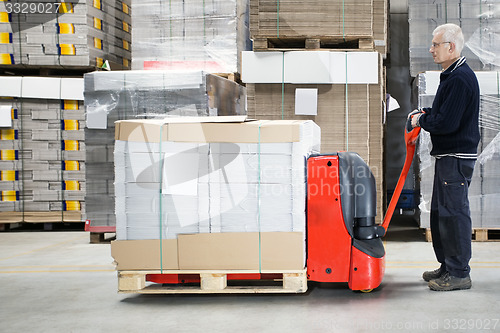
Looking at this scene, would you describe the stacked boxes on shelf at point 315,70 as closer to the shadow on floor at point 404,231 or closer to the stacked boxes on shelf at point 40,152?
the shadow on floor at point 404,231

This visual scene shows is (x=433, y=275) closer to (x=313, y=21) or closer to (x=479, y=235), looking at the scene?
(x=479, y=235)

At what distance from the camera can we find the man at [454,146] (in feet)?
12.2

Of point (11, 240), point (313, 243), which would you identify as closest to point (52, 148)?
point (11, 240)

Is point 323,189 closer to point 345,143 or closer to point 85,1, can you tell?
point 345,143

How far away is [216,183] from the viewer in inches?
142

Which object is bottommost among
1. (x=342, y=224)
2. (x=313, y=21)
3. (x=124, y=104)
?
(x=342, y=224)

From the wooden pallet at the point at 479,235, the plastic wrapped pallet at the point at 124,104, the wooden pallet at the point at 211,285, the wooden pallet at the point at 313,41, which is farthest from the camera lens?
the wooden pallet at the point at 479,235

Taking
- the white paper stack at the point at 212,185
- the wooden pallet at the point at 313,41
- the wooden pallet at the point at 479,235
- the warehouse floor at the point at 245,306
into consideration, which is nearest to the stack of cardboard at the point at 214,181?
the white paper stack at the point at 212,185

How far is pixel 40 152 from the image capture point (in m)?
7.05

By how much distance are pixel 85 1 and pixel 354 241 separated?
506 centimetres

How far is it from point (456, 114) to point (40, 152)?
538cm

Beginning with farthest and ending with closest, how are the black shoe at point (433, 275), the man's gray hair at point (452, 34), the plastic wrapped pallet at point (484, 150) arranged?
the plastic wrapped pallet at point (484, 150) → the black shoe at point (433, 275) → the man's gray hair at point (452, 34)

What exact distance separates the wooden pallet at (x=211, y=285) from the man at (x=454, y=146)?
105cm

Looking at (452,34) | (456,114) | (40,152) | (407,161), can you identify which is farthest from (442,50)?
(40,152)
